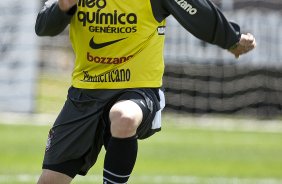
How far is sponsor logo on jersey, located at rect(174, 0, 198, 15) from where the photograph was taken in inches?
243

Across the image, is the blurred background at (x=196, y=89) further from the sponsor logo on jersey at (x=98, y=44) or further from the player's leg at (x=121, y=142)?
the player's leg at (x=121, y=142)

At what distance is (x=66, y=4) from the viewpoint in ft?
19.9

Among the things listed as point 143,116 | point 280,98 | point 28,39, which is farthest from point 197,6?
point 280,98

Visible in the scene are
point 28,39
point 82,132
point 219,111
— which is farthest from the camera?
point 219,111

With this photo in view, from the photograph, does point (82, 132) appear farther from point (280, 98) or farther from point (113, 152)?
point (280, 98)

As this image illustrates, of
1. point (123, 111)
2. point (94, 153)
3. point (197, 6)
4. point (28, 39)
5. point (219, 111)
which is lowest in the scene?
point (219, 111)

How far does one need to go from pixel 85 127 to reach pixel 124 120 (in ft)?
1.87

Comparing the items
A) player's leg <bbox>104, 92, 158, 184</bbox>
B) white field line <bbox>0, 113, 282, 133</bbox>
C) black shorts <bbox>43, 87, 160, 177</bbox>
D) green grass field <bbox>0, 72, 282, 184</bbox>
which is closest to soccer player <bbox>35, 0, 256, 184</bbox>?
black shorts <bbox>43, 87, 160, 177</bbox>

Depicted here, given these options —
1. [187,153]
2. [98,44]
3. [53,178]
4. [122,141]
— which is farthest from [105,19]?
[187,153]

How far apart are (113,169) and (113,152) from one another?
0.34 ft

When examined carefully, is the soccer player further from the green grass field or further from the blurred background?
the blurred background

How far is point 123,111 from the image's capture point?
5.66 metres

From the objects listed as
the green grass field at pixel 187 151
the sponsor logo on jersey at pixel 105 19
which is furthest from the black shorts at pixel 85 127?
the green grass field at pixel 187 151

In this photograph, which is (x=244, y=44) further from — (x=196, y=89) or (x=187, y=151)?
(x=196, y=89)
